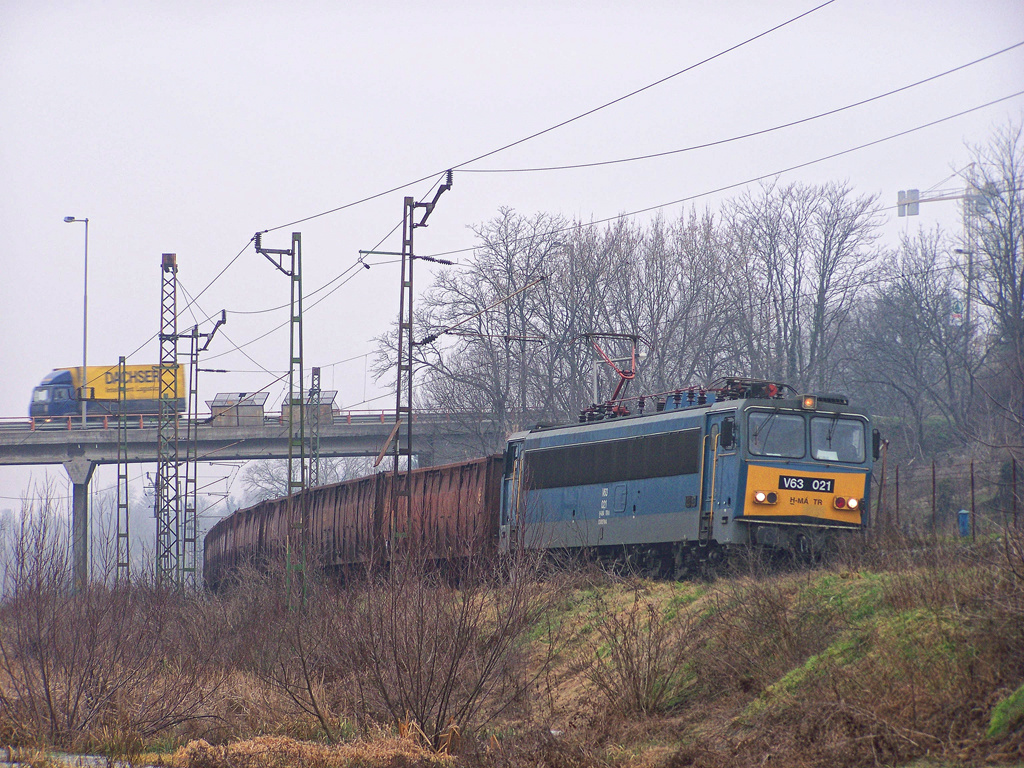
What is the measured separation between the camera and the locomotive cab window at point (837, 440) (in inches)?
741

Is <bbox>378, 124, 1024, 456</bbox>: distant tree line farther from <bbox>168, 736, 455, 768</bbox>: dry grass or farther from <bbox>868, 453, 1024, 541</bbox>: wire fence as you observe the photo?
<bbox>168, 736, 455, 768</bbox>: dry grass

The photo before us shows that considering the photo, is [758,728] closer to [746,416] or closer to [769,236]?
[746,416]

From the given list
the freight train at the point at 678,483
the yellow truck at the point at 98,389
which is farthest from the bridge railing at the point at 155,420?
the freight train at the point at 678,483

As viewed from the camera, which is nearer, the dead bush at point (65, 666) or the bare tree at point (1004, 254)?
the dead bush at point (65, 666)

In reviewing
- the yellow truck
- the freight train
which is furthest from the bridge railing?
→ the freight train

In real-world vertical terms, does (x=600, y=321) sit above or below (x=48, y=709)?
above

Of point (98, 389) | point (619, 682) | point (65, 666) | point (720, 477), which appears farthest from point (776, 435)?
point (98, 389)

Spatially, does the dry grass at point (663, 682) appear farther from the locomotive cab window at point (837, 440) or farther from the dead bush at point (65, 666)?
the locomotive cab window at point (837, 440)

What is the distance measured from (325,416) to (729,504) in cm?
4118

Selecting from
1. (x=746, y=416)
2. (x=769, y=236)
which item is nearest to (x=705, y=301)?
(x=769, y=236)

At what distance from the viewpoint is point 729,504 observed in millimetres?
18125

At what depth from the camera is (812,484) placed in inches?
731

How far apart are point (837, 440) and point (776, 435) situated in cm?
127

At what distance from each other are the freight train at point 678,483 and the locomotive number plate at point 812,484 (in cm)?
2
